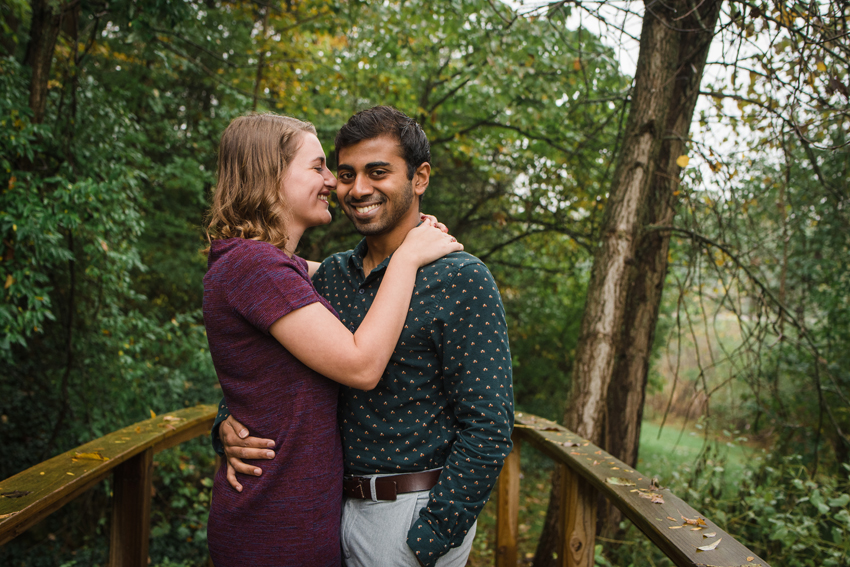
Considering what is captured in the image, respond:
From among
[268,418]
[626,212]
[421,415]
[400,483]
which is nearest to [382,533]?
[400,483]

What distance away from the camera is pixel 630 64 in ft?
10.4

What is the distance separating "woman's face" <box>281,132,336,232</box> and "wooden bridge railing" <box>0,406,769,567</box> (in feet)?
3.14

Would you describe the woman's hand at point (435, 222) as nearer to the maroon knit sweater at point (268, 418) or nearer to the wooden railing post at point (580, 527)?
the maroon knit sweater at point (268, 418)

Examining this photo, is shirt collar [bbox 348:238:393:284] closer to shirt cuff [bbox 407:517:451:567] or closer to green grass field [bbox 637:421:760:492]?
shirt cuff [bbox 407:517:451:567]

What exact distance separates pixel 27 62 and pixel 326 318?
3.53m

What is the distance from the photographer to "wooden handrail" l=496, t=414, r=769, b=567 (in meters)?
1.22

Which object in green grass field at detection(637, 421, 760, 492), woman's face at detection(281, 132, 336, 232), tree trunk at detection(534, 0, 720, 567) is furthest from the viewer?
green grass field at detection(637, 421, 760, 492)

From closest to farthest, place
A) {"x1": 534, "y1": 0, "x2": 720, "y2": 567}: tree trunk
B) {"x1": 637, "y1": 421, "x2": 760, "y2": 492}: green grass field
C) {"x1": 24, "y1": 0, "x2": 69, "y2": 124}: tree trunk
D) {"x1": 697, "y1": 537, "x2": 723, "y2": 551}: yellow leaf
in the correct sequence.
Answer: {"x1": 697, "y1": 537, "x2": 723, "y2": 551}: yellow leaf → {"x1": 534, "y1": 0, "x2": 720, "y2": 567}: tree trunk → {"x1": 24, "y1": 0, "x2": 69, "y2": 124}: tree trunk → {"x1": 637, "y1": 421, "x2": 760, "y2": 492}: green grass field

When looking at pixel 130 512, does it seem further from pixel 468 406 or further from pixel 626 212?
pixel 626 212

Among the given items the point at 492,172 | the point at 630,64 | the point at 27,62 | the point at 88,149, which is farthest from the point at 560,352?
the point at 27,62

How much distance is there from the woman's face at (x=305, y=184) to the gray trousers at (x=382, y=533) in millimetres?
831

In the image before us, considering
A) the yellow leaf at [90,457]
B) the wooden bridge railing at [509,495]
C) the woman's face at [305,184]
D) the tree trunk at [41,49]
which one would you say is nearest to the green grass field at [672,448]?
the wooden bridge railing at [509,495]

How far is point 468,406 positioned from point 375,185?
712mm

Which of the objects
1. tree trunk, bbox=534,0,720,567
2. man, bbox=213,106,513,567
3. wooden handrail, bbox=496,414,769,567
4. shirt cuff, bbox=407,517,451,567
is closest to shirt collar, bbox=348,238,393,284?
man, bbox=213,106,513,567
